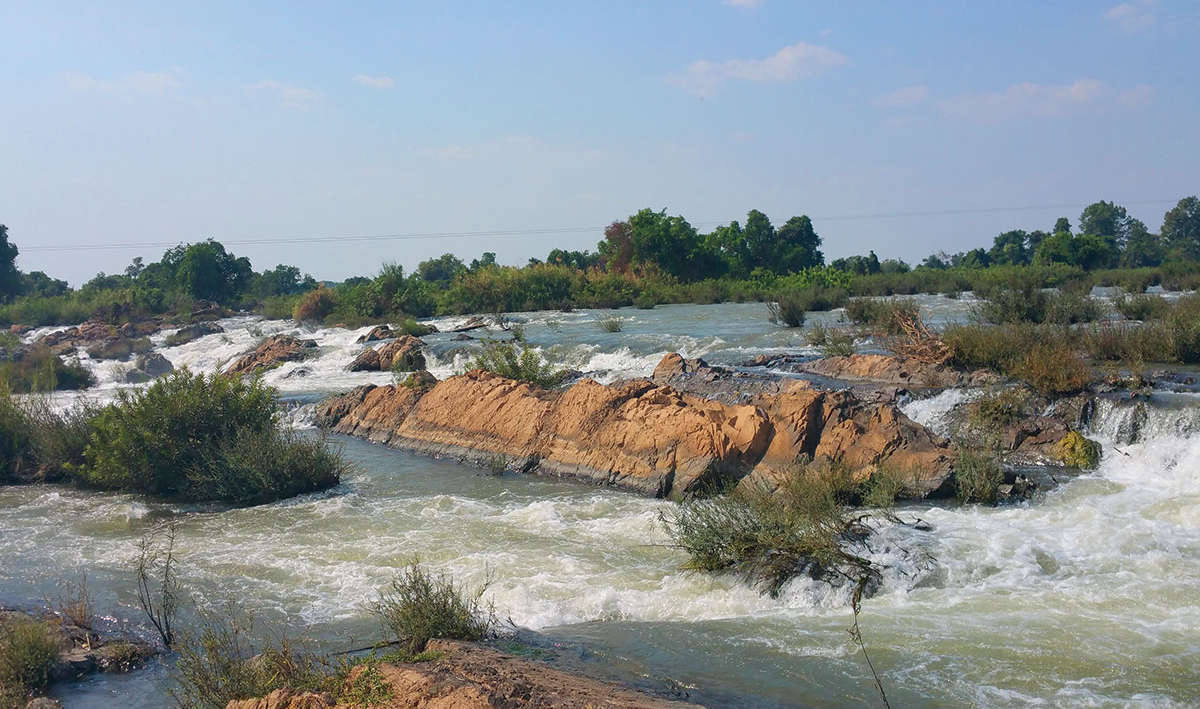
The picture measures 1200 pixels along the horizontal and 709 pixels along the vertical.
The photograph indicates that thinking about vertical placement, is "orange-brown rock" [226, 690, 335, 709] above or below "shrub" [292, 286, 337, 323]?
below

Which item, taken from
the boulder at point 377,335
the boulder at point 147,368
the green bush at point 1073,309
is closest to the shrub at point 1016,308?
the green bush at point 1073,309

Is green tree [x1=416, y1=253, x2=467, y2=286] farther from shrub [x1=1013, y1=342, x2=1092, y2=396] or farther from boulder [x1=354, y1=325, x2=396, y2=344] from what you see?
shrub [x1=1013, y1=342, x2=1092, y2=396]

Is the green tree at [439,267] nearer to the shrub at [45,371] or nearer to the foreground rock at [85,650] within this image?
the shrub at [45,371]

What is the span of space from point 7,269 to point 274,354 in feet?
132

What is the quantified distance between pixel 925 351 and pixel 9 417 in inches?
564

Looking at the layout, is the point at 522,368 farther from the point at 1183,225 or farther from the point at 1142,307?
the point at 1183,225

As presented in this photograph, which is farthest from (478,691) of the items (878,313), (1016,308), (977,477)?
(878,313)

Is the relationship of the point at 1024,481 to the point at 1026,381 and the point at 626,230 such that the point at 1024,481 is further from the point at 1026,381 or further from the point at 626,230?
the point at 626,230

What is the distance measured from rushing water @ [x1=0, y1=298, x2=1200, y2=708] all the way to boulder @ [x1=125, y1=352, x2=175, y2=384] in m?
16.5

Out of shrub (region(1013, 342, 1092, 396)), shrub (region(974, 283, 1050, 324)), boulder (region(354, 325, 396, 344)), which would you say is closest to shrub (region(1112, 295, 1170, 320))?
shrub (region(974, 283, 1050, 324))

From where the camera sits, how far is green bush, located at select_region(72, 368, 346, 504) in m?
12.2

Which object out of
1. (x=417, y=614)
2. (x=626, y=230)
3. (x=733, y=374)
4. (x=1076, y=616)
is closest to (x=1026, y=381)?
(x=733, y=374)

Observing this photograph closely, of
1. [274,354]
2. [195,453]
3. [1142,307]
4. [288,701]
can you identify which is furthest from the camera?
[274,354]

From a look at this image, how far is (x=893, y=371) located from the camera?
16.4m
